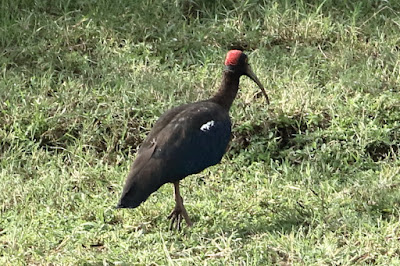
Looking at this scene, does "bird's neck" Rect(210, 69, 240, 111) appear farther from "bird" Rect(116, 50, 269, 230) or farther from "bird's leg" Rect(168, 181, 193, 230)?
"bird's leg" Rect(168, 181, 193, 230)

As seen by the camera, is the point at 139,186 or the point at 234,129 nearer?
the point at 139,186

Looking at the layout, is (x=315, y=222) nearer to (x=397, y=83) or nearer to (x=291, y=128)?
(x=291, y=128)

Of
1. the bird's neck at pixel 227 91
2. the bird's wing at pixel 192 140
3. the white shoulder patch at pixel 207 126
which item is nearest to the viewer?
the bird's wing at pixel 192 140

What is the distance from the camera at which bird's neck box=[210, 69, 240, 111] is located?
20.9ft

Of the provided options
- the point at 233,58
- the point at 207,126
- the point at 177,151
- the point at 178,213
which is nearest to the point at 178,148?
the point at 177,151

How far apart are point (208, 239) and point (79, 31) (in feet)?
11.8

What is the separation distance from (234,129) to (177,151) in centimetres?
148

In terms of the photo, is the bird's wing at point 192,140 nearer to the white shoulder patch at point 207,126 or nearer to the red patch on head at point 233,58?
the white shoulder patch at point 207,126

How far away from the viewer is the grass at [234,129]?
5.63 m

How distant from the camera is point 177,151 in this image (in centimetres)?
577

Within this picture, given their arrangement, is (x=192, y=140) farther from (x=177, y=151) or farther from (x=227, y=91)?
(x=227, y=91)

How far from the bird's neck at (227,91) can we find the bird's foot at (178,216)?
36.1 inches

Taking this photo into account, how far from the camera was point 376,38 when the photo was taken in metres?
8.43

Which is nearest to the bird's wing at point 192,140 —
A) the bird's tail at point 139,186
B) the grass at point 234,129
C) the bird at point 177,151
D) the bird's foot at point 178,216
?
the bird at point 177,151
